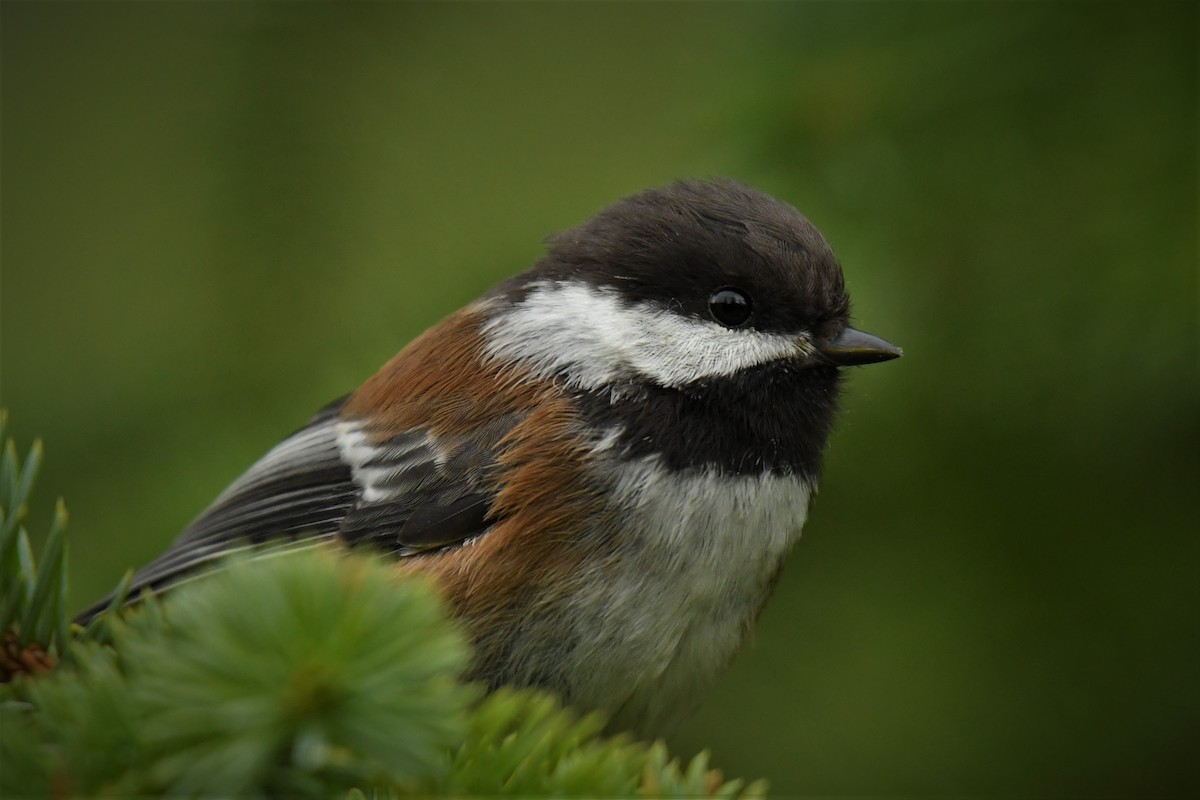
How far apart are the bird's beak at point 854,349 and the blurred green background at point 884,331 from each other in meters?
0.19

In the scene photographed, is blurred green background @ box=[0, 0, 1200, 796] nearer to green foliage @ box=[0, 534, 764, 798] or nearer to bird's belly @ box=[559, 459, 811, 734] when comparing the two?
bird's belly @ box=[559, 459, 811, 734]

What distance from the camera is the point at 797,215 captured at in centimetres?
178

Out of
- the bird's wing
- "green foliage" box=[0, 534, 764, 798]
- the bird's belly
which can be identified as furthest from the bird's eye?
"green foliage" box=[0, 534, 764, 798]

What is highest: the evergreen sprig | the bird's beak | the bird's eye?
the bird's eye

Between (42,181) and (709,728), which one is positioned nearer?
(709,728)

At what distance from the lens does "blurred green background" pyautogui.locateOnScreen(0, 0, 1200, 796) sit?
203 cm

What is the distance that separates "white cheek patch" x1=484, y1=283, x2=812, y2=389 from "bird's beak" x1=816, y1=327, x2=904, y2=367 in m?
0.04

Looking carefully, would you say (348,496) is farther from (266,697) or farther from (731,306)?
(266,697)

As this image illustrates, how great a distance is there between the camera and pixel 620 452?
166 centimetres

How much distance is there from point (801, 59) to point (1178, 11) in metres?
0.71

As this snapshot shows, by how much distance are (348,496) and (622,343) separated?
0.57 meters

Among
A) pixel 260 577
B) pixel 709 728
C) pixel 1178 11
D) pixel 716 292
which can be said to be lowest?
pixel 709 728

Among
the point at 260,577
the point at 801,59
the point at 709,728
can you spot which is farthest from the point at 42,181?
the point at 260,577

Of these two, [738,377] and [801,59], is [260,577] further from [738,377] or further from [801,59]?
[801,59]
